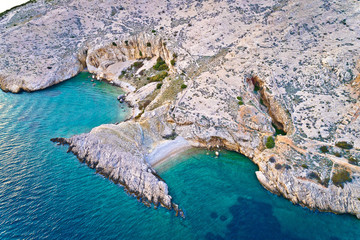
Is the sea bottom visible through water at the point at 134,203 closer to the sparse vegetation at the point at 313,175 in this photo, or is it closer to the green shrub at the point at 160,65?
the sparse vegetation at the point at 313,175

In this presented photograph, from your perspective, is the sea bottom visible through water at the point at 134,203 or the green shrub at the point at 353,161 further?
the green shrub at the point at 353,161

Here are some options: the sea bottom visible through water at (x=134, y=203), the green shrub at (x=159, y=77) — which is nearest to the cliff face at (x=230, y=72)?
the sea bottom visible through water at (x=134, y=203)

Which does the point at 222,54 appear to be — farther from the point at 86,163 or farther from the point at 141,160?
the point at 86,163

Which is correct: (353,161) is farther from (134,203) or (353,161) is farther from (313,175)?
(134,203)

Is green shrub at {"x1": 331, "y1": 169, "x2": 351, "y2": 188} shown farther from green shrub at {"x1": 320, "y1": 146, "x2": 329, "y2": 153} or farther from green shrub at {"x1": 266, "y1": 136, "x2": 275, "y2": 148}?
green shrub at {"x1": 266, "y1": 136, "x2": 275, "y2": 148}

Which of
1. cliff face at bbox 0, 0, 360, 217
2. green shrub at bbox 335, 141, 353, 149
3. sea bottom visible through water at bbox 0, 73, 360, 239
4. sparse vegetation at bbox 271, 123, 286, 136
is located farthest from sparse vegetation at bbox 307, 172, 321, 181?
sparse vegetation at bbox 271, 123, 286, 136

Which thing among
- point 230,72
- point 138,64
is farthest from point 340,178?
point 138,64

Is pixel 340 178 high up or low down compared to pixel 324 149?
down
